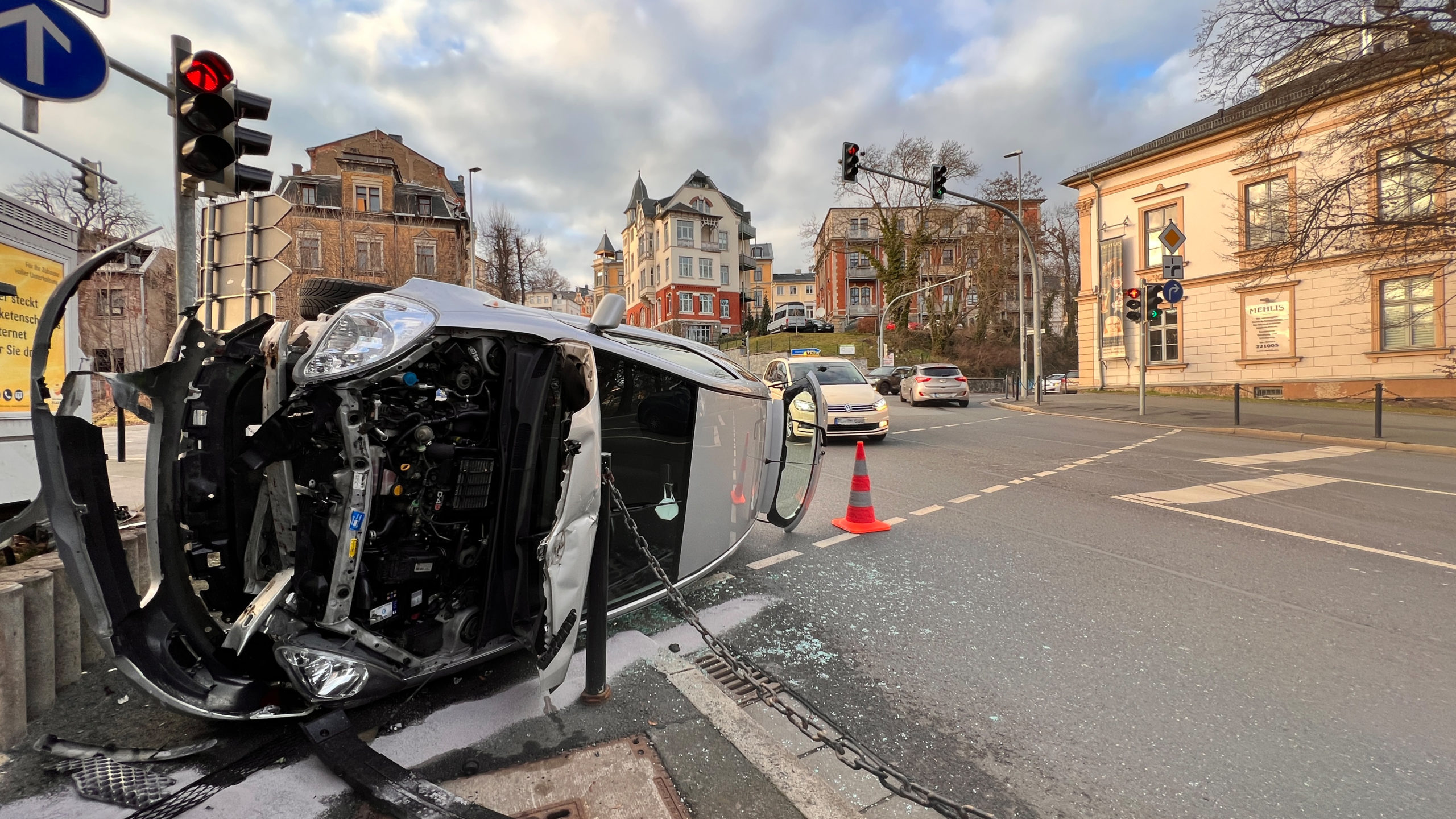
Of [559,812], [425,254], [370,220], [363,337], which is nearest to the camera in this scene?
[559,812]

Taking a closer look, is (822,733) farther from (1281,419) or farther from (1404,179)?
(1404,179)

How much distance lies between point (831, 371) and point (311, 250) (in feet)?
113

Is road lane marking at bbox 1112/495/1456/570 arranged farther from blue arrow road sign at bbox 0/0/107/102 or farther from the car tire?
blue arrow road sign at bbox 0/0/107/102

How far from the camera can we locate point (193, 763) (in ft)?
7.77

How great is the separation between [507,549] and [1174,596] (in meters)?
4.23

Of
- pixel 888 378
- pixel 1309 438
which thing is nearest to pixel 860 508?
pixel 1309 438

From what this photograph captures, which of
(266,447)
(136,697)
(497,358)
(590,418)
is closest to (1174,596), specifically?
(590,418)

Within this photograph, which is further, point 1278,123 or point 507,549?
point 1278,123

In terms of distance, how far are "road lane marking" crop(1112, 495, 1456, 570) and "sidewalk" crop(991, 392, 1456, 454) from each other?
8.14 m

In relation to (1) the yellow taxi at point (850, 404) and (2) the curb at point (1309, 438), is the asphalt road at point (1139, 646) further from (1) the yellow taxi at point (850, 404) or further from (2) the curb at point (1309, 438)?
(2) the curb at point (1309, 438)

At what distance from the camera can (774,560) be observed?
199 inches

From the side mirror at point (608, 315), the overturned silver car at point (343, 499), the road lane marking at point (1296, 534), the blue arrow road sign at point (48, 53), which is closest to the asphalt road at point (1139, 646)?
the road lane marking at point (1296, 534)

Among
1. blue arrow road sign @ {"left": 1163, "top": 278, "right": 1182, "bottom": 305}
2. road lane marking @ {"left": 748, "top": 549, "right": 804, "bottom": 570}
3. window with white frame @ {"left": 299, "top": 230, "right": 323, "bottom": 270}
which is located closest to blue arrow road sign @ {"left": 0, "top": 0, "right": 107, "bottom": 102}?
road lane marking @ {"left": 748, "top": 549, "right": 804, "bottom": 570}

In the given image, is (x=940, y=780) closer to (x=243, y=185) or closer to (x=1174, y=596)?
(x=1174, y=596)
